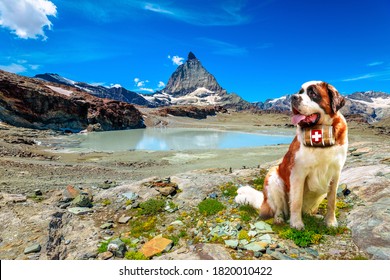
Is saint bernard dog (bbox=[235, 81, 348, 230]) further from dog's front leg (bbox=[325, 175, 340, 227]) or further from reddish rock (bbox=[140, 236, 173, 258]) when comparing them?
reddish rock (bbox=[140, 236, 173, 258])

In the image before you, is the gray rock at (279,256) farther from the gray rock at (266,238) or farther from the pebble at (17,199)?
the pebble at (17,199)

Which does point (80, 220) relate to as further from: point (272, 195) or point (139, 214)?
point (272, 195)

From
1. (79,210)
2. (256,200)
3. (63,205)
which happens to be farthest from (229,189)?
(63,205)

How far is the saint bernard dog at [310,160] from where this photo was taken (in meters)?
5.25

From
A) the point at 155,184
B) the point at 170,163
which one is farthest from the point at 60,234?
the point at 170,163

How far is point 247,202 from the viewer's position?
837cm

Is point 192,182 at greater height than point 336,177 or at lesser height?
lesser

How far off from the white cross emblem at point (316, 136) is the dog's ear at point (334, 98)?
0.47 m

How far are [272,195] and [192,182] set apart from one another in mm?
4932

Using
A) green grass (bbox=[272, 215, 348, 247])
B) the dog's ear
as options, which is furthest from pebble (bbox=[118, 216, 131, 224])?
the dog's ear

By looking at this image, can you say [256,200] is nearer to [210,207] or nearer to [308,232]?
[210,207]

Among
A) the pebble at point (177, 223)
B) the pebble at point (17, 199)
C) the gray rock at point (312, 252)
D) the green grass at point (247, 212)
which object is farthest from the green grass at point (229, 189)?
the pebble at point (17, 199)

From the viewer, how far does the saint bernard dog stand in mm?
5246

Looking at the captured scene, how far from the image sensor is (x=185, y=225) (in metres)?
8.09
